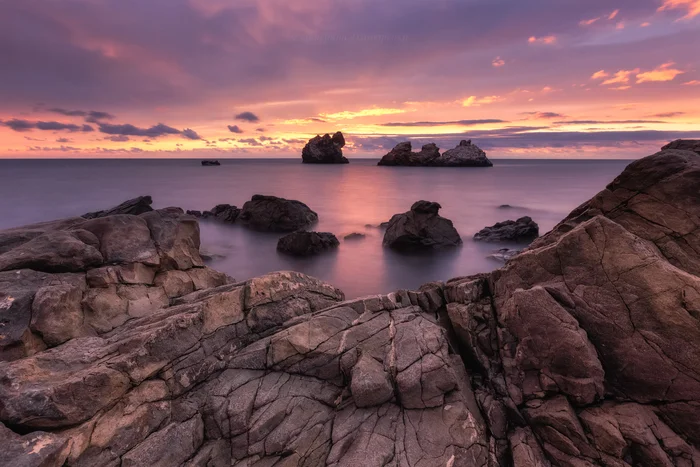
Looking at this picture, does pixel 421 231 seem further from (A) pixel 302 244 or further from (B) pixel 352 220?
(B) pixel 352 220

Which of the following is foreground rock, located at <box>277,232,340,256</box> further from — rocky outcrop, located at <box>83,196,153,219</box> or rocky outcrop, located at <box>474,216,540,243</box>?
rocky outcrop, located at <box>83,196,153,219</box>

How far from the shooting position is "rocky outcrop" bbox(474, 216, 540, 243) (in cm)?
2884

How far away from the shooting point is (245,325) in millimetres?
9820

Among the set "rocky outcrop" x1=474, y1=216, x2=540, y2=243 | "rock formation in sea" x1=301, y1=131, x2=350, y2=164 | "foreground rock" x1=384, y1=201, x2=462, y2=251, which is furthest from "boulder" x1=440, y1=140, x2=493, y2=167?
"foreground rock" x1=384, y1=201, x2=462, y2=251

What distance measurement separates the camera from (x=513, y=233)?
29.2 meters

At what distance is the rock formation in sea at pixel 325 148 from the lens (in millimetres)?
170375

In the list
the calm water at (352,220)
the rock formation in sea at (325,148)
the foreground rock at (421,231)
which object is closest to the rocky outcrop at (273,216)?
the calm water at (352,220)

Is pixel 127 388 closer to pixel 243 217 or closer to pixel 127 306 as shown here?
pixel 127 306

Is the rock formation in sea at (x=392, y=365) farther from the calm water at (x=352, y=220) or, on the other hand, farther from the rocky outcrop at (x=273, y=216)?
the rocky outcrop at (x=273, y=216)

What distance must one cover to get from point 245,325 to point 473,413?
19.7 ft

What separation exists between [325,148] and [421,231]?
495 feet

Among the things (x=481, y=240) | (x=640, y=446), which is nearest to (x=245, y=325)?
(x=640, y=446)

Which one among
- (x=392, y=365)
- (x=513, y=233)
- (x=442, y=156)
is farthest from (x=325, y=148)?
(x=392, y=365)


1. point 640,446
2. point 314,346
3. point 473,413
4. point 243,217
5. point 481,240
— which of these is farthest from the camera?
point 243,217
